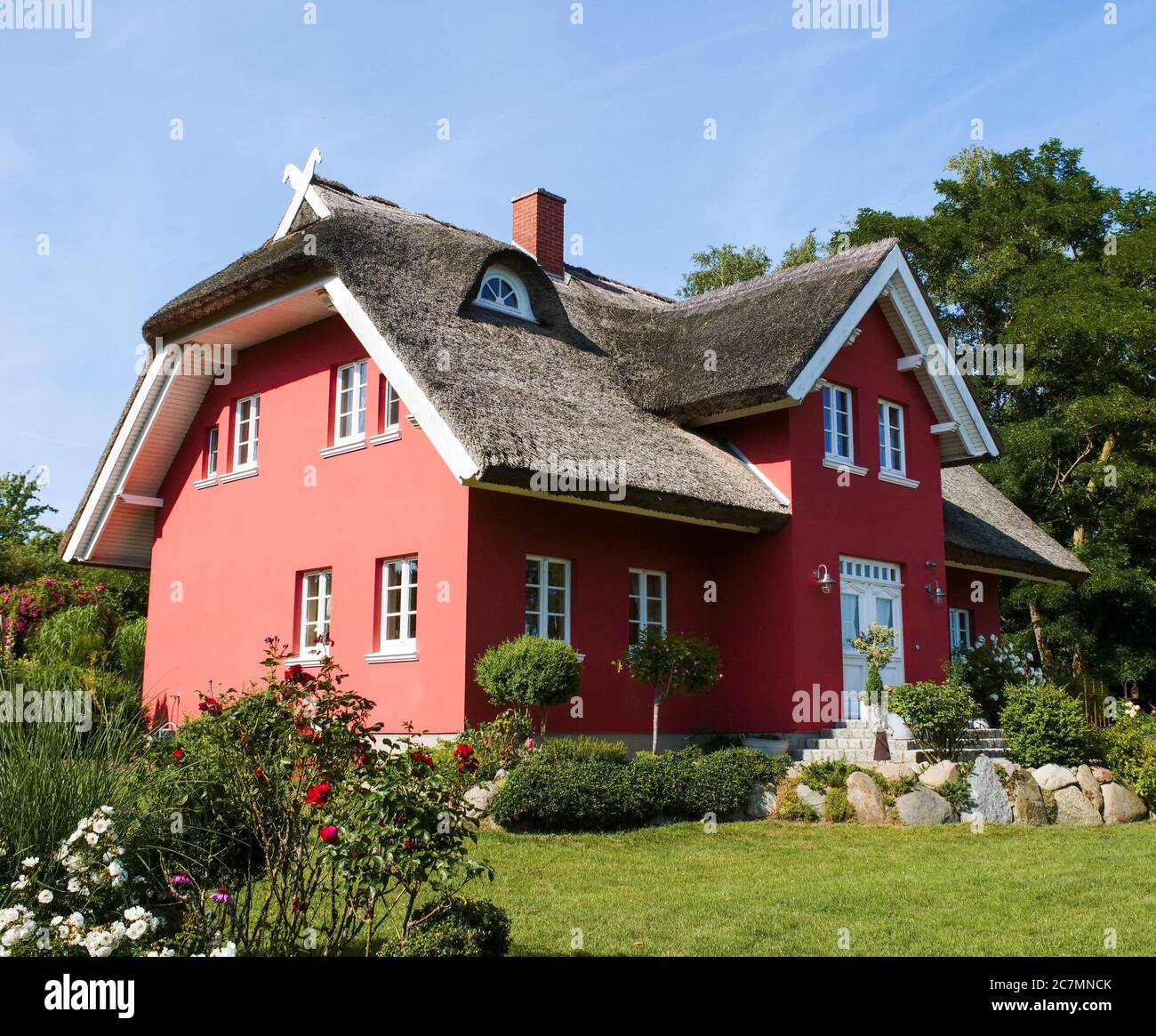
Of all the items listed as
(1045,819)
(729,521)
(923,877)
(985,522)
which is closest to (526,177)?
(729,521)

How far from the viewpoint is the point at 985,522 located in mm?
19453

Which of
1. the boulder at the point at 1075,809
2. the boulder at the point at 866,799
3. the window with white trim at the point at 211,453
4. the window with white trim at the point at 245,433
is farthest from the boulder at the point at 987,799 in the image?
the window with white trim at the point at 211,453

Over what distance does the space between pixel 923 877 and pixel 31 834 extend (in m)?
6.06

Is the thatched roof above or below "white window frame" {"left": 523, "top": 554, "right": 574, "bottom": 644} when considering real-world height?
above

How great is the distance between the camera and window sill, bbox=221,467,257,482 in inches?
612

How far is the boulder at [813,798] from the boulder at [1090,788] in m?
3.04

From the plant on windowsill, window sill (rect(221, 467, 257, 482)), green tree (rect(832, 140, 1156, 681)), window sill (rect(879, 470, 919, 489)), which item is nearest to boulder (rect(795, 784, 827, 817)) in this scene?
the plant on windowsill

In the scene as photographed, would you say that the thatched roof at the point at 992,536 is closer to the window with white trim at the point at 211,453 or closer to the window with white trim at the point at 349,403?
the window with white trim at the point at 349,403

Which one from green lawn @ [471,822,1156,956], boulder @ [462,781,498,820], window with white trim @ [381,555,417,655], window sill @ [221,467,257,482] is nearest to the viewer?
green lawn @ [471,822,1156,956]

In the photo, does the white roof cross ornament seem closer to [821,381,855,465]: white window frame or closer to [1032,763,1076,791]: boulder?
[821,381,855,465]: white window frame

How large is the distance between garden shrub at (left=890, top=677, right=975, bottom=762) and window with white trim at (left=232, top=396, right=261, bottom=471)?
9.16 meters

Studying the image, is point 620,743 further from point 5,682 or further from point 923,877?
point 5,682

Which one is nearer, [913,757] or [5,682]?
[5,682]

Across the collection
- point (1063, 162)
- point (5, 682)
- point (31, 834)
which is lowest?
point (31, 834)
